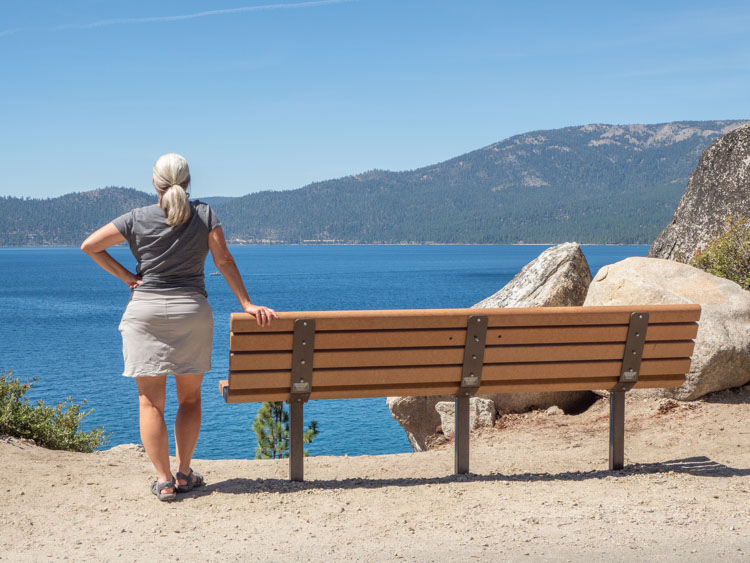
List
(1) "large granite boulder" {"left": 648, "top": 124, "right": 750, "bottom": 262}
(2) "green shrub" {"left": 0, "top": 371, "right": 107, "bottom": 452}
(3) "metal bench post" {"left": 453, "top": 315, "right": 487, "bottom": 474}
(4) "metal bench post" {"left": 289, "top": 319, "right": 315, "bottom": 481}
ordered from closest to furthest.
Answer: (4) "metal bench post" {"left": 289, "top": 319, "right": 315, "bottom": 481}, (3) "metal bench post" {"left": 453, "top": 315, "right": 487, "bottom": 474}, (2) "green shrub" {"left": 0, "top": 371, "right": 107, "bottom": 452}, (1) "large granite boulder" {"left": 648, "top": 124, "right": 750, "bottom": 262}

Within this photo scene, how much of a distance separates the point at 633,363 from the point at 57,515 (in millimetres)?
3375

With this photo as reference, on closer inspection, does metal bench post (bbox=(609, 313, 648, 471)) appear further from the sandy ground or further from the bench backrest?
the sandy ground

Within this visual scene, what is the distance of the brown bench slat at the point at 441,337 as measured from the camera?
171 inches

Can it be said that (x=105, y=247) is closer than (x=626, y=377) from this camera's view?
Yes

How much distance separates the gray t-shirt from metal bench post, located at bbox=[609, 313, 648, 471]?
253 centimetres

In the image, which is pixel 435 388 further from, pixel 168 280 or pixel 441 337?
pixel 168 280

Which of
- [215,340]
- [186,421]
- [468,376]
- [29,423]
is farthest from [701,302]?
[215,340]

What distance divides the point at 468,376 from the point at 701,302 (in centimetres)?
349

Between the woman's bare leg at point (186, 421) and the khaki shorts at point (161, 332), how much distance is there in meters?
0.19

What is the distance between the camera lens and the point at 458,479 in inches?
190

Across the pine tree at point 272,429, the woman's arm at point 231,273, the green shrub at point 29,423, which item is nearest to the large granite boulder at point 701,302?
the woman's arm at point 231,273

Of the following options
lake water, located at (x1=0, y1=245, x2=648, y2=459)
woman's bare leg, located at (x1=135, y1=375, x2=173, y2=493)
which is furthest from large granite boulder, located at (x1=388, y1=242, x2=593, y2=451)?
lake water, located at (x1=0, y1=245, x2=648, y2=459)

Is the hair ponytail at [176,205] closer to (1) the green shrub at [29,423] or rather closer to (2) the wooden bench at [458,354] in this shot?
(2) the wooden bench at [458,354]

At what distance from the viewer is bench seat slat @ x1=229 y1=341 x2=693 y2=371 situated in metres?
4.39
